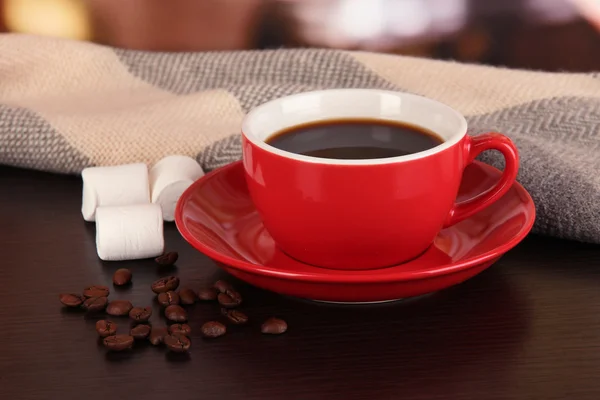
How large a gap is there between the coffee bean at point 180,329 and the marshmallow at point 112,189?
223 millimetres

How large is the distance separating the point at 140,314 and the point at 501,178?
0.32 m

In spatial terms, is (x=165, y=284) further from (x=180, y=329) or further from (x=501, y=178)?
(x=501, y=178)

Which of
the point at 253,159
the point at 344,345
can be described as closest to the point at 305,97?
the point at 253,159

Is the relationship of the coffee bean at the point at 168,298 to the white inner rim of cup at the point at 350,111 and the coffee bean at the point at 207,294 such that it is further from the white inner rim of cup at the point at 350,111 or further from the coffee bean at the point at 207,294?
the white inner rim of cup at the point at 350,111

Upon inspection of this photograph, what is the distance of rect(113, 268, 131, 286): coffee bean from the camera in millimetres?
726

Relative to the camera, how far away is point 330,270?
2.30 ft

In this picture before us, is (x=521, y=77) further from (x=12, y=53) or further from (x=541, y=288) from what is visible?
(x=12, y=53)

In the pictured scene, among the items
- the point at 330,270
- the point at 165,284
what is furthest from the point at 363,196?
the point at 165,284

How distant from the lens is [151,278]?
74 cm

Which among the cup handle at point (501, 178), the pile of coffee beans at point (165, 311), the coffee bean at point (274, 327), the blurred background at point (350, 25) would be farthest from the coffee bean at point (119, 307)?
the blurred background at point (350, 25)

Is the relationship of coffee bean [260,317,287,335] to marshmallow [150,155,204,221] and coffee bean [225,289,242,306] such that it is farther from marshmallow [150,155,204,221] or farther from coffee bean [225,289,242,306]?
marshmallow [150,155,204,221]

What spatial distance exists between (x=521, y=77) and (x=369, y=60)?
0.64 feet

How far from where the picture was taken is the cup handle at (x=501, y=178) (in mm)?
719

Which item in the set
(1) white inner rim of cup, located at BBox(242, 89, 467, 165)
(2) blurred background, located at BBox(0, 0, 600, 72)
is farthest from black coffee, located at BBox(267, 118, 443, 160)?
(2) blurred background, located at BBox(0, 0, 600, 72)
